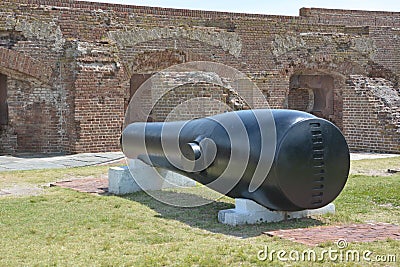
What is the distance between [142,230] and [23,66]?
9.05m

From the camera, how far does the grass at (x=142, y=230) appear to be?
476cm

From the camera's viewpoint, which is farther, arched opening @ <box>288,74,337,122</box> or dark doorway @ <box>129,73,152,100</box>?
arched opening @ <box>288,74,337,122</box>

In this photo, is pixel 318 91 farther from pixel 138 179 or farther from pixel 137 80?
pixel 138 179

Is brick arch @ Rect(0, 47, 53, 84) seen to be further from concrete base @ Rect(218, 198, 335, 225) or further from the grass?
concrete base @ Rect(218, 198, 335, 225)

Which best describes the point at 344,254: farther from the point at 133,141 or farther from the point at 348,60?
the point at 348,60

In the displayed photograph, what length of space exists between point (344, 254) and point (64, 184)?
5325mm

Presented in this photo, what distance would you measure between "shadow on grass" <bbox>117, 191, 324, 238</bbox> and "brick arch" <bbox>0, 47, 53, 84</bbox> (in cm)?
687

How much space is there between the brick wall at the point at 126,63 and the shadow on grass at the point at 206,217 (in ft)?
21.6

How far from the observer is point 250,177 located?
19.0 ft

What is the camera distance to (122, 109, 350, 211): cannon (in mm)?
5543

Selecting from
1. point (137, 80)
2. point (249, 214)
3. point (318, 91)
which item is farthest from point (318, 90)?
point (249, 214)

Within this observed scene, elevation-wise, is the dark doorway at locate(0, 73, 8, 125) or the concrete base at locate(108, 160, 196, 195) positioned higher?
the dark doorway at locate(0, 73, 8, 125)

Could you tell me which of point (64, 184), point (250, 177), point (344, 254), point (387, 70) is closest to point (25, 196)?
point (64, 184)

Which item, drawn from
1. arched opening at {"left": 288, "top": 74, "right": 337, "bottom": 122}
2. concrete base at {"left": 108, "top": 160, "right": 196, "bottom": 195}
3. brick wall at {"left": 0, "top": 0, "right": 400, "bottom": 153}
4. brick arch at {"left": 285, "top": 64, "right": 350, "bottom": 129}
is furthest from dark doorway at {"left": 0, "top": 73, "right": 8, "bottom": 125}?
arched opening at {"left": 288, "top": 74, "right": 337, "bottom": 122}
